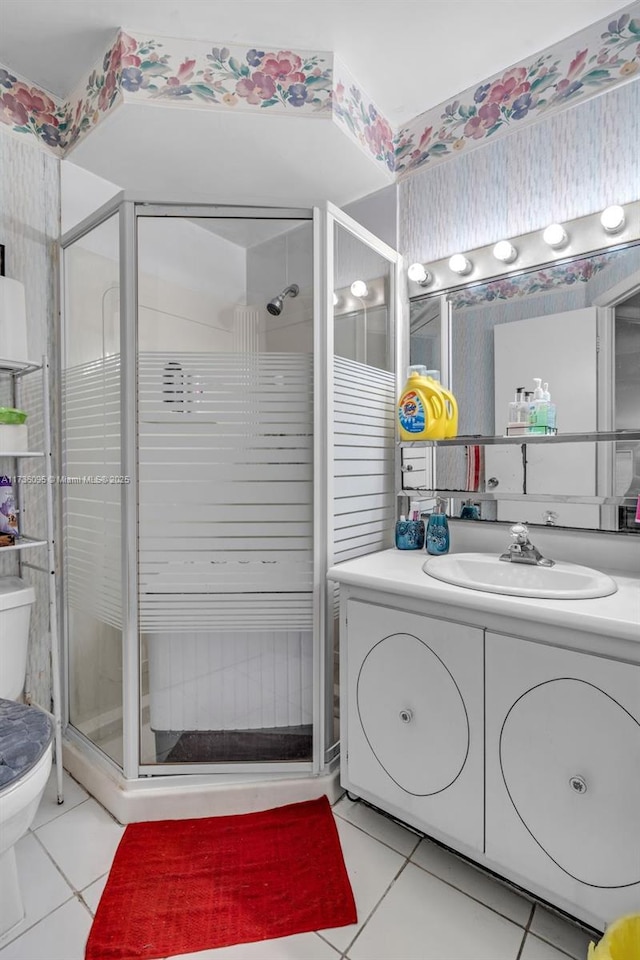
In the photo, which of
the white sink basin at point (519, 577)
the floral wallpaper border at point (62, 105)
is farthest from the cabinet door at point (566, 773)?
the floral wallpaper border at point (62, 105)

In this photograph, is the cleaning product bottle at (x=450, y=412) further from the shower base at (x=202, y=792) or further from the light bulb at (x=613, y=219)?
the shower base at (x=202, y=792)

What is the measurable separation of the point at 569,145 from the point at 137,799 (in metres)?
2.61

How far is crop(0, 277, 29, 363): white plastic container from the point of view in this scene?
178cm

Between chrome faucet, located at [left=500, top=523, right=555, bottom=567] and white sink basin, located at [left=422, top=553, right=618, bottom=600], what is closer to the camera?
white sink basin, located at [left=422, top=553, right=618, bottom=600]

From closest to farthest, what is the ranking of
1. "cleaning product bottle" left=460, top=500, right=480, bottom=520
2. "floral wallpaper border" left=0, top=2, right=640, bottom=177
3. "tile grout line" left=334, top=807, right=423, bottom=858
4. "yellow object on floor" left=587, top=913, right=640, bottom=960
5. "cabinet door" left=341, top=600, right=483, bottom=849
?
"yellow object on floor" left=587, top=913, right=640, bottom=960 < "cabinet door" left=341, top=600, right=483, bottom=849 < "tile grout line" left=334, top=807, right=423, bottom=858 < "floral wallpaper border" left=0, top=2, right=640, bottom=177 < "cleaning product bottle" left=460, top=500, right=480, bottom=520

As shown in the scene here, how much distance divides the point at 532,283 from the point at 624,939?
1.79 meters

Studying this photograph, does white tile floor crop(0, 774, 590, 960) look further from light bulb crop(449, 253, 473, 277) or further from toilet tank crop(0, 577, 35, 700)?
light bulb crop(449, 253, 473, 277)

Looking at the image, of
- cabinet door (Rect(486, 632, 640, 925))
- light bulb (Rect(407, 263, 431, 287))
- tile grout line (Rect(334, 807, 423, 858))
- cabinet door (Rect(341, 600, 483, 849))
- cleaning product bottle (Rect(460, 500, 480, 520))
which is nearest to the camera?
cabinet door (Rect(486, 632, 640, 925))

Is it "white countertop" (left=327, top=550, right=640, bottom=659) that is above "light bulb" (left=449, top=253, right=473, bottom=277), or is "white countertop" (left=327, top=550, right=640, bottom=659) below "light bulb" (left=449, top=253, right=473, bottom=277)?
below

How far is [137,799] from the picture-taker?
170cm

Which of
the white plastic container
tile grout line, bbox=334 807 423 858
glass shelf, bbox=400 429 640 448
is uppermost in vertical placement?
the white plastic container

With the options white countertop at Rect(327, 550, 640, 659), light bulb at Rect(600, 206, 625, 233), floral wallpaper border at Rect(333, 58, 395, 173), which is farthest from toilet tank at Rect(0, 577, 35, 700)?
light bulb at Rect(600, 206, 625, 233)

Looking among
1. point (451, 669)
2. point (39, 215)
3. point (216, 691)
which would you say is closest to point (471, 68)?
point (39, 215)

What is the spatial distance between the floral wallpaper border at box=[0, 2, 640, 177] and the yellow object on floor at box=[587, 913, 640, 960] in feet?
7.45
